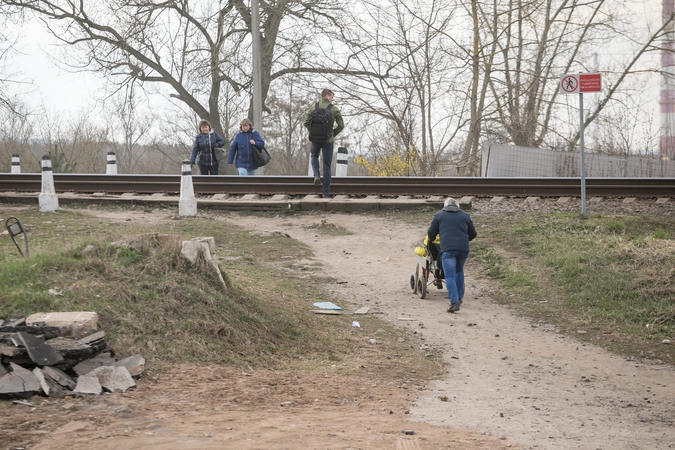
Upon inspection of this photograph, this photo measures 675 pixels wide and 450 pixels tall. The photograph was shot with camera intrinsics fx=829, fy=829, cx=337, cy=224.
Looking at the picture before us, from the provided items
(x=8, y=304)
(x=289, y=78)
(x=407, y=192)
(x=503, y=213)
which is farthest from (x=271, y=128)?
(x=8, y=304)

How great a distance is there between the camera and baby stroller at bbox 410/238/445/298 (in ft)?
33.0

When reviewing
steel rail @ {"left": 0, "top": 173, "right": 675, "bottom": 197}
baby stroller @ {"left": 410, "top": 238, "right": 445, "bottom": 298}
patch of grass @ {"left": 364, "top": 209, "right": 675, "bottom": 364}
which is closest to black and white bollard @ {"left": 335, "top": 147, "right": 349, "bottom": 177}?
steel rail @ {"left": 0, "top": 173, "right": 675, "bottom": 197}

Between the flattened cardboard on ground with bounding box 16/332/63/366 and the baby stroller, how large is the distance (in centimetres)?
504

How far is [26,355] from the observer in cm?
598

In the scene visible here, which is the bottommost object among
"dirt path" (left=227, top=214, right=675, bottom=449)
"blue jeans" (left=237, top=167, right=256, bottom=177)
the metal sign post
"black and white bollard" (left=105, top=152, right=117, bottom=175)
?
"dirt path" (left=227, top=214, right=675, bottom=449)

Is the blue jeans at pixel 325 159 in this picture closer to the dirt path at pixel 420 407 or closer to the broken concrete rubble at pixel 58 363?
the dirt path at pixel 420 407

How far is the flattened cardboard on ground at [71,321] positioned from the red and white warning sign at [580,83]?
9608 millimetres

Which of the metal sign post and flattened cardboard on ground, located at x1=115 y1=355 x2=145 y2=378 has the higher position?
the metal sign post

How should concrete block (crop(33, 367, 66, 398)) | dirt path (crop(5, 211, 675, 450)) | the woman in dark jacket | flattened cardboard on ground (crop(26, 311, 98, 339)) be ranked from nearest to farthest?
dirt path (crop(5, 211, 675, 450)) → concrete block (crop(33, 367, 66, 398)) → flattened cardboard on ground (crop(26, 311, 98, 339)) → the woman in dark jacket

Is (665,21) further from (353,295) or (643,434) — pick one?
(643,434)

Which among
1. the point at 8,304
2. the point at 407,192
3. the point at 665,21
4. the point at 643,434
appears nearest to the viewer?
the point at 643,434

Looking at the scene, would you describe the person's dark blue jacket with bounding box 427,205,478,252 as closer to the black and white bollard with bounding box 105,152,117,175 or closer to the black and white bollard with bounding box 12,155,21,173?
the black and white bollard with bounding box 105,152,117,175

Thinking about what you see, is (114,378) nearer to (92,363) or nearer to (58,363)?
(92,363)

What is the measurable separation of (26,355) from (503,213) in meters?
9.78
